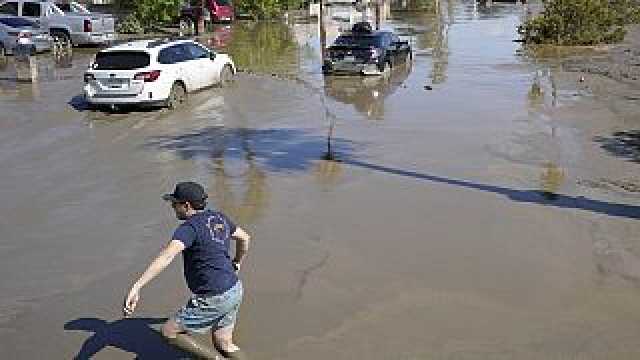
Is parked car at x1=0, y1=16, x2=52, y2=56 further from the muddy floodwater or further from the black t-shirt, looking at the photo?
the black t-shirt

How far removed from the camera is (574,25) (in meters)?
33.1

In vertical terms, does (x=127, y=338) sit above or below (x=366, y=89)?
below

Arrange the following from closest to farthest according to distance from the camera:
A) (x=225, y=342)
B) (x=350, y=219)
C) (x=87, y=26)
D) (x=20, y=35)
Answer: (x=225, y=342) → (x=350, y=219) → (x=20, y=35) → (x=87, y=26)

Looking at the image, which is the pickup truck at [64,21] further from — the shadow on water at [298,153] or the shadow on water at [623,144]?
the shadow on water at [623,144]

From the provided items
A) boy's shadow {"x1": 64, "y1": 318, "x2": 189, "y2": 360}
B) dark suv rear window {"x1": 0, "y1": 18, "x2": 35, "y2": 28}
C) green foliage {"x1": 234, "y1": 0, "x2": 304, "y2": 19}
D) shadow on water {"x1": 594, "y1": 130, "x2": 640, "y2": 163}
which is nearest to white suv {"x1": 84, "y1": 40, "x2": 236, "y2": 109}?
shadow on water {"x1": 594, "y1": 130, "x2": 640, "y2": 163}

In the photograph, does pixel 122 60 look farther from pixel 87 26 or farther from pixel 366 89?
pixel 87 26

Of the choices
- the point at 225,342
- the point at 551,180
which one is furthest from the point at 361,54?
the point at 225,342

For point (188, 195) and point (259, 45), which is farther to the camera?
point (259, 45)

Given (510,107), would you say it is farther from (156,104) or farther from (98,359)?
(98,359)

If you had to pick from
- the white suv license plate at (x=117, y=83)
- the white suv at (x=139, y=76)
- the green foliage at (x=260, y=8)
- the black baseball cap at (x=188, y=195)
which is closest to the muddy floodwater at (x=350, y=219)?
the white suv at (x=139, y=76)

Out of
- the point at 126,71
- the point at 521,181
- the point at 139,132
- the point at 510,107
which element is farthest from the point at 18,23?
the point at 521,181

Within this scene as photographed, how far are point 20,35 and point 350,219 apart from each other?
22.2 m

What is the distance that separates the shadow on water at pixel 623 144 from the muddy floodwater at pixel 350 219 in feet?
0.27

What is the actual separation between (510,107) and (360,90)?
15.0 ft
